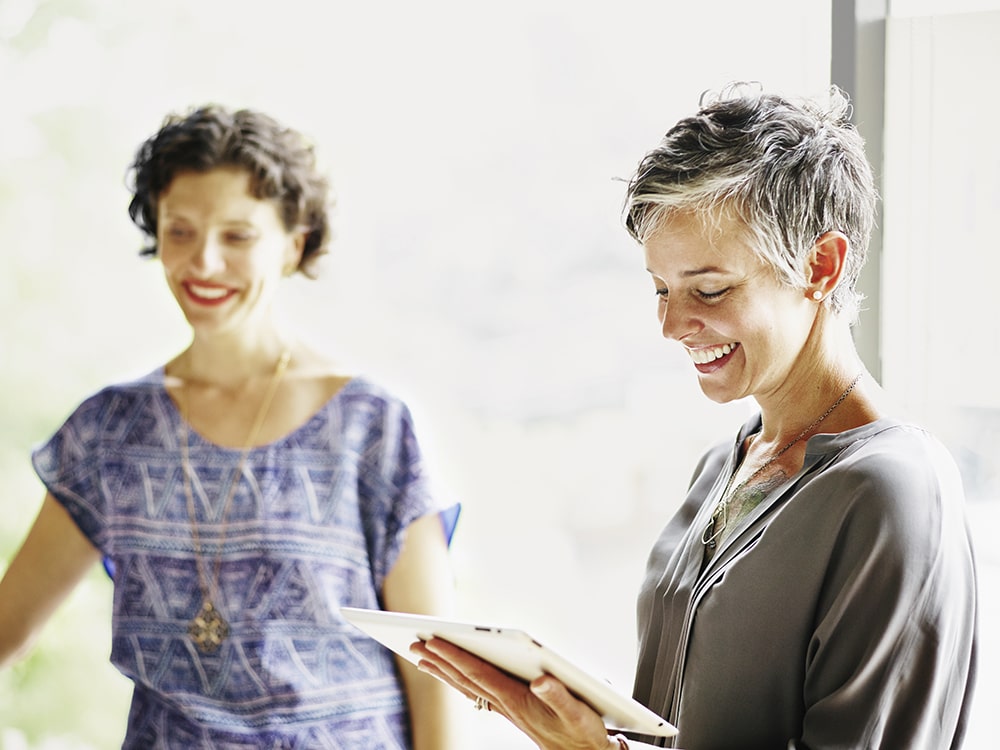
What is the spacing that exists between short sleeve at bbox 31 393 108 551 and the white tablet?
1.07 metres

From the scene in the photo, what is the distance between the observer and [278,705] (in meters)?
2.00

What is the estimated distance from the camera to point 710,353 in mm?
1332

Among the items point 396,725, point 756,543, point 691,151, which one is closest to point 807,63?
point 691,151

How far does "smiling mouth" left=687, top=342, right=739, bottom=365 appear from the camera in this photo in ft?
4.33

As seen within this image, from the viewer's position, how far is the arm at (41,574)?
7.17 feet

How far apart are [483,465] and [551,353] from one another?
27 cm

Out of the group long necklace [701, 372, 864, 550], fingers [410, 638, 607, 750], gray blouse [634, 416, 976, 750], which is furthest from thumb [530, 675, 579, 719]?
long necklace [701, 372, 864, 550]

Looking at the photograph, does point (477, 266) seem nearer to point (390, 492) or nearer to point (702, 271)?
point (390, 492)

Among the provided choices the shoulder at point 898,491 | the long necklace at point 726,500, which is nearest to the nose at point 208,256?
the long necklace at point 726,500

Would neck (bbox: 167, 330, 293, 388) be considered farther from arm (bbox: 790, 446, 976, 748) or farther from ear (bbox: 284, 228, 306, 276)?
arm (bbox: 790, 446, 976, 748)

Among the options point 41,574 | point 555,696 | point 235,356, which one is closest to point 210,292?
point 235,356

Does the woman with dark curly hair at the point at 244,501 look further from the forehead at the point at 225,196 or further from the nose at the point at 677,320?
the nose at the point at 677,320

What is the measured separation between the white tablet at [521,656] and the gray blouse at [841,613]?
118 mm

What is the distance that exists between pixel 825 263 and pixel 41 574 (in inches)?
67.8
